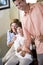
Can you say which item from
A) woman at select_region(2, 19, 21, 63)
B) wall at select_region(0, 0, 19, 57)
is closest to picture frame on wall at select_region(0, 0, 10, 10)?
wall at select_region(0, 0, 19, 57)

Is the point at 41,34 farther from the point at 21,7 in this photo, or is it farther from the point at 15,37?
the point at 15,37

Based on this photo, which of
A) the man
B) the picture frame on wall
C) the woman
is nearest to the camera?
the man

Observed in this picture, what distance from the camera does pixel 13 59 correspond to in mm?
2387

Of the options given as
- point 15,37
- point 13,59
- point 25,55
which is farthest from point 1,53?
point 25,55

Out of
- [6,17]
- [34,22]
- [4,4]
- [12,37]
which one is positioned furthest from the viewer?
[6,17]

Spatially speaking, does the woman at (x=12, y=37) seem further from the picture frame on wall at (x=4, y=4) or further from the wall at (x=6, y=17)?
the picture frame on wall at (x=4, y=4)

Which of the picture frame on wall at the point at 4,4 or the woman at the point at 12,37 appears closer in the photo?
the woman at the point at 12,37

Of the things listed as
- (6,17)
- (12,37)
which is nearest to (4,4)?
(6,17)

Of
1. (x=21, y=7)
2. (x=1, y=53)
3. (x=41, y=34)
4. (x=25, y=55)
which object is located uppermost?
(x=21, y=7)

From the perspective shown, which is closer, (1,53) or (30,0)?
(30,0)

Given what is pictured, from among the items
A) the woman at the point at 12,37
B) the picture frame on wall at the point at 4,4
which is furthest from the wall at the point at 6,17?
the woman at the point at 12,37

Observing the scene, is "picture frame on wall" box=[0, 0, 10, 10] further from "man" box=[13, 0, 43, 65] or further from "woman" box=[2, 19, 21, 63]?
"man" box=[13, 0, 43, 65]

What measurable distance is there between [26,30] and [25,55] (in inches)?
15.5

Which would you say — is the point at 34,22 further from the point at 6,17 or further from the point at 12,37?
the point at 6,17
